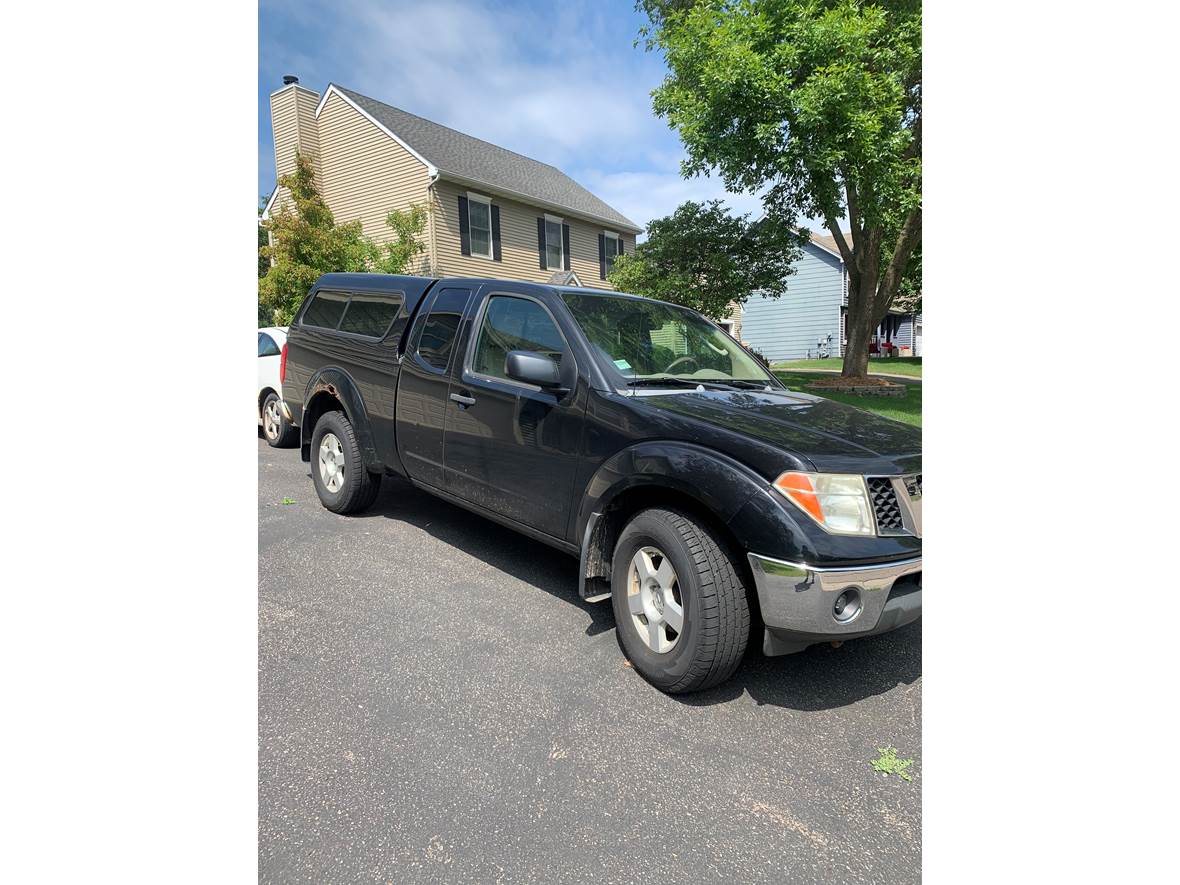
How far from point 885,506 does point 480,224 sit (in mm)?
16572

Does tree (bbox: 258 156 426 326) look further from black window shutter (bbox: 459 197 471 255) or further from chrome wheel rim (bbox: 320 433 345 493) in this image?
chrome wheel rim (bbox: 320 433 345 493)

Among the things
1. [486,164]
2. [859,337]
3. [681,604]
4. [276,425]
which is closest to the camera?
[681,604]

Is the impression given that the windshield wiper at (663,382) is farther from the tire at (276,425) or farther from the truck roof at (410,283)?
the tire at (276,425)

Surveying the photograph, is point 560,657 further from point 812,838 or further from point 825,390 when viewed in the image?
point 825,390

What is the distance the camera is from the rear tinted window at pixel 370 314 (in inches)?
182

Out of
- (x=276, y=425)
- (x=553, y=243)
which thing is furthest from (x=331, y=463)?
(x=553, y=243)

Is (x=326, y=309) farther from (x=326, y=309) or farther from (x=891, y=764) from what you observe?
(x=891, y=764)

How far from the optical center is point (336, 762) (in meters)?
2.25

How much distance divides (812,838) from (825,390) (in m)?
11.2

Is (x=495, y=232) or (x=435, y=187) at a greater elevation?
(x=435, y=187)

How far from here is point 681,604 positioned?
2.64 m

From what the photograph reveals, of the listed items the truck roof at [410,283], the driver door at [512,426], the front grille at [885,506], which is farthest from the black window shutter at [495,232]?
the front grille at [885,506]

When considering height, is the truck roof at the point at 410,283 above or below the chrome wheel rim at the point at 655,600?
above

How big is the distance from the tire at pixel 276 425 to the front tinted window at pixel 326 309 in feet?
8.48
